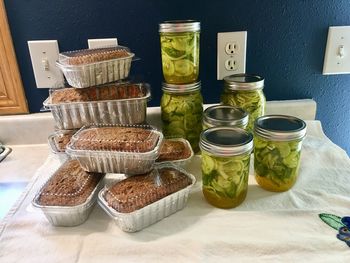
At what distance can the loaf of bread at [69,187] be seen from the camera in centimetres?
54

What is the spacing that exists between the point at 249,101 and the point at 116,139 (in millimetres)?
298

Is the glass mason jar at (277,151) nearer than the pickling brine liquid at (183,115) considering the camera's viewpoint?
Yes

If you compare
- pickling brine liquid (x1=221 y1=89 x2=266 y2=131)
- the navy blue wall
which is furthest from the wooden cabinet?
pickling brine liquid (x1=221 y1=89 x2=266 y2=131)

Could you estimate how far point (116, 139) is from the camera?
0.59m

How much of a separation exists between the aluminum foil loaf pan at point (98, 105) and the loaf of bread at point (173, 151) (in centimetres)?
8

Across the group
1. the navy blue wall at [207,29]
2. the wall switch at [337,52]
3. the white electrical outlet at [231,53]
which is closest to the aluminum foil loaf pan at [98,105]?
the navy blue wall at [207,29]

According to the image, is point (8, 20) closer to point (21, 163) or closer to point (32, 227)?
point (21, 163)

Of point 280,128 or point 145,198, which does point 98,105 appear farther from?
point 280,128

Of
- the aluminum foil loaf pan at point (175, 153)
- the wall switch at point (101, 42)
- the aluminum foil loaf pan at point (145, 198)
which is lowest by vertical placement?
the aluminum foil loaf pan at point (145, 198)

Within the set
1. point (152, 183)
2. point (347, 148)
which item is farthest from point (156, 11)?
point (347, 148)

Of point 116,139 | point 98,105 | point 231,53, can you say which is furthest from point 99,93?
point 231,53

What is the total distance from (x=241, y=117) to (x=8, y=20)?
0.57 meters

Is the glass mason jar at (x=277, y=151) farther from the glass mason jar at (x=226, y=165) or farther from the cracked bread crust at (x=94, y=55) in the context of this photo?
the cracked bread crust at (x=94, y=55)

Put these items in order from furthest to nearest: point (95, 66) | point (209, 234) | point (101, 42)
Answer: point (101, 42) < point (95, 66) < point (209, 234)
